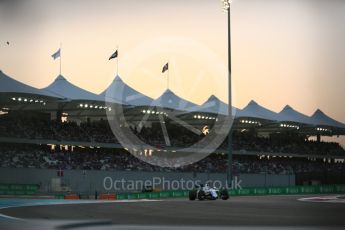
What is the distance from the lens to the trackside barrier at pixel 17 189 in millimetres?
43719

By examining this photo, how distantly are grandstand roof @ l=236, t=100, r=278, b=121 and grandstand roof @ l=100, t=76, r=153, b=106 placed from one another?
13.7 meters

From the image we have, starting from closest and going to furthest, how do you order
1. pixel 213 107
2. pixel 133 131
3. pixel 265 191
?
pixel 265 191 → pixel 133 131 → pixel 213 107

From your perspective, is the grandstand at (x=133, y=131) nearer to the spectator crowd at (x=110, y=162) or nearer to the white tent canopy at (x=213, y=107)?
the spectator crowd at (x=110, y=162)

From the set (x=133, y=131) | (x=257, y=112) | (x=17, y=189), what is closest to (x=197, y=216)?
(x=17, y=189)

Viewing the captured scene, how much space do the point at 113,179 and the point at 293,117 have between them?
3557 cm

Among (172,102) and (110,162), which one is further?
(172,102)

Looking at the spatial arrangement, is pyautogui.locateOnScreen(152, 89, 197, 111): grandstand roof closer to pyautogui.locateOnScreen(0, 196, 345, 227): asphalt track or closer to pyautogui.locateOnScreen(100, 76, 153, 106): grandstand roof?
pyautogui.locateOnScreen(100, 76, 153, 106): grandstand roof

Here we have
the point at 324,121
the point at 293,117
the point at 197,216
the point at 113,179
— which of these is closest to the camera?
the point at 197,216

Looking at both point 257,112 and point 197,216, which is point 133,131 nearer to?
point 257,112

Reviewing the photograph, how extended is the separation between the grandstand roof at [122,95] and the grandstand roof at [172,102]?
1276mm

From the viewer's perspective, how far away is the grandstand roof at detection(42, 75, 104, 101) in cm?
5634

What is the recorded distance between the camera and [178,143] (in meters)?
62.3

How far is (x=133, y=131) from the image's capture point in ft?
200

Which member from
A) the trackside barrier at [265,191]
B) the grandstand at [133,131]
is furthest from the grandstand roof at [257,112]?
the trackside barrier at [265,191]
